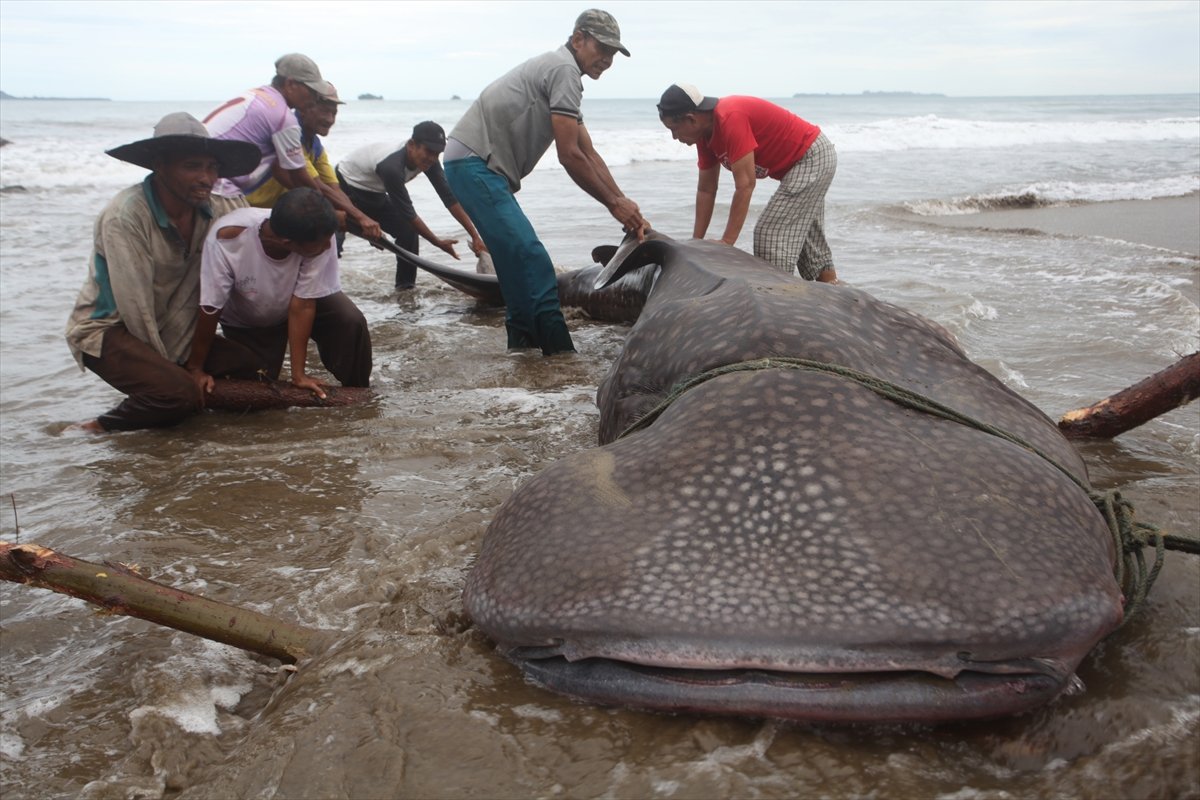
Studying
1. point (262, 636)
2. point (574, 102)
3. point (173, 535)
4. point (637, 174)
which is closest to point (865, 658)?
point (262, 636)

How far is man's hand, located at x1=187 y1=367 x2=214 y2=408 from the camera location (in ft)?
15.1

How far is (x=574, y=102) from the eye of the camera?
5.55m

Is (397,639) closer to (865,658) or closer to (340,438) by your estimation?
(865,658)

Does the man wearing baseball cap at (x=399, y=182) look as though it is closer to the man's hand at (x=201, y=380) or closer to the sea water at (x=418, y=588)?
the sea water at (x=418, y=588)

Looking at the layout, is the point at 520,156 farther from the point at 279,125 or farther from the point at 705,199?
the point at 279,125

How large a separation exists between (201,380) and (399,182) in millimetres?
3666

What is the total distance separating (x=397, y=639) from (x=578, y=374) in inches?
121

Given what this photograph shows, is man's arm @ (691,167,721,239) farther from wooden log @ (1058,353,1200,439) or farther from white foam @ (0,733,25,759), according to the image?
white foam @ (0,733,25,759)

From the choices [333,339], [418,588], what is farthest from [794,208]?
[418,588]

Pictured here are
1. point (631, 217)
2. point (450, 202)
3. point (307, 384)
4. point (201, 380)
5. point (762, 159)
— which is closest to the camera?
point (201, 380)

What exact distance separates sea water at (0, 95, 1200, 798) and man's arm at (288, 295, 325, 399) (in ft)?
0.72

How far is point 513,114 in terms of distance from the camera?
19.0 ft

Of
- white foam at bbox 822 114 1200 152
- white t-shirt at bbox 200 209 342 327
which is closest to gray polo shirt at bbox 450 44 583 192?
white t-shirt at bbox 200 209 342 327

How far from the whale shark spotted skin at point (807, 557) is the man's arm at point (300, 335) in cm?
278
